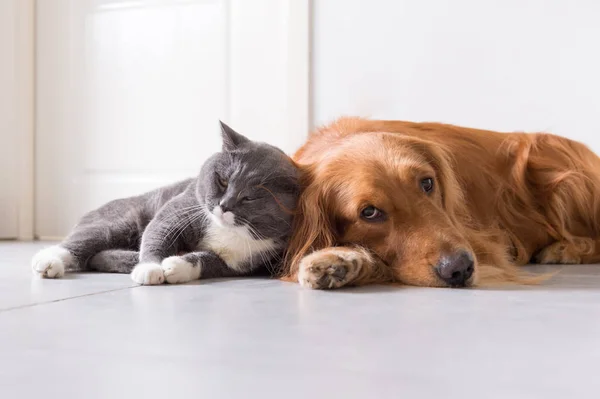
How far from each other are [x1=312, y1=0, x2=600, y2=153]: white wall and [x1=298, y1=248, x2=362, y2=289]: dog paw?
1.98 metres

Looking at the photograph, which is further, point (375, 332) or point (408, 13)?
point (408, 13)

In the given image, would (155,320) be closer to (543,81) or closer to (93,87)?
(543,81)

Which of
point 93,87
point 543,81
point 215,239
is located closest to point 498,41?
point 543,81

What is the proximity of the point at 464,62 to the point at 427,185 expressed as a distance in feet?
6.01

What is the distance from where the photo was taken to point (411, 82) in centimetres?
366

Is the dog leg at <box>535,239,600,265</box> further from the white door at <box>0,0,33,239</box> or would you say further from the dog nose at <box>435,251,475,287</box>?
the white door at <box>0,0,33,239</box>

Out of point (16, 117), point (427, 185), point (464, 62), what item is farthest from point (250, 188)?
point (16, 117)

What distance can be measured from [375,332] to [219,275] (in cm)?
92

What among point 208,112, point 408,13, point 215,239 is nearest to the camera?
point 215,239

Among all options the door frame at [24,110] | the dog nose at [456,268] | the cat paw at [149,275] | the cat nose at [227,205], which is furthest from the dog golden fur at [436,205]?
the door frame at [24,110]

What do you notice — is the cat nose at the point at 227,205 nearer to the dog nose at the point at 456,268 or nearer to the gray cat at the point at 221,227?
the gray cat at the point at 221,227

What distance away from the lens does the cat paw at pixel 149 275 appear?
183 cm

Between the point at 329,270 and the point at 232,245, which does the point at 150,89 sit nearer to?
the point at 232,245

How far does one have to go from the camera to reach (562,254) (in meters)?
2.52
